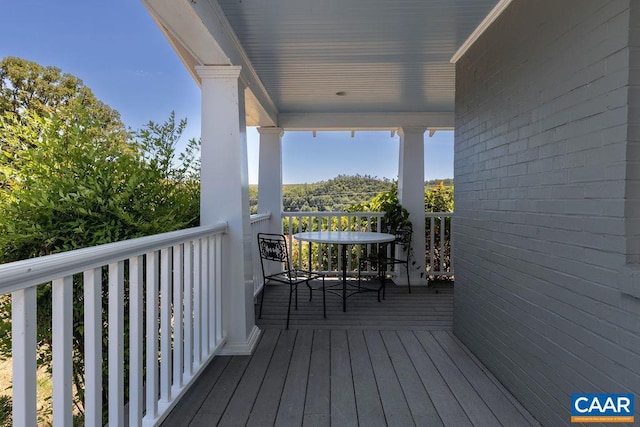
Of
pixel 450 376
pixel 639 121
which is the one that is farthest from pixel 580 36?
pixel 450 376

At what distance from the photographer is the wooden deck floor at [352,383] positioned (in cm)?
181

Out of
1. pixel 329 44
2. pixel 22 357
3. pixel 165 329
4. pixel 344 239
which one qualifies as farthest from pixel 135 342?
pixel 344 239

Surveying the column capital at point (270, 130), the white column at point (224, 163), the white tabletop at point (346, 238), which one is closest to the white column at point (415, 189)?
the white tabletop at point (346, 238)

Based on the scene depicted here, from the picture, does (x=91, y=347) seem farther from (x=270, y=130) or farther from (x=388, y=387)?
(x=270, y=130)

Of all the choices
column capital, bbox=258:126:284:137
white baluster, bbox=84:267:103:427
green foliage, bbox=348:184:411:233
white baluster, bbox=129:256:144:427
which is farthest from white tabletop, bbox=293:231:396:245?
white baluster, bbox=84:267:103:427

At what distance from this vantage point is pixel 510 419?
1.79 m

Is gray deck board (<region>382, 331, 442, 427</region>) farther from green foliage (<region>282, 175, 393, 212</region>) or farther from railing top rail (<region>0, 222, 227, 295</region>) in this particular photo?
green foliage (<region>282, 175, 393, 212</region>)

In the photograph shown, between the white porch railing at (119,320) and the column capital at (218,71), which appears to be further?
the column capital at (218,71)

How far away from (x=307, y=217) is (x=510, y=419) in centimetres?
388

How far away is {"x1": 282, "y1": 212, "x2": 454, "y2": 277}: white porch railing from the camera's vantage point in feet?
16.7

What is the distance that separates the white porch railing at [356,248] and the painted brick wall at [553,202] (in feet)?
8.26

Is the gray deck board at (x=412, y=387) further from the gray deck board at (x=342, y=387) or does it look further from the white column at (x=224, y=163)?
the white column at (x=224, y=163)

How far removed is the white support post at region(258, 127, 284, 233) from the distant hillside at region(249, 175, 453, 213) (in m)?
0.21

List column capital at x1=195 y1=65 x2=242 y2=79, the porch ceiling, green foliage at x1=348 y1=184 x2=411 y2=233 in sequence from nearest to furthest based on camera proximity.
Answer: the porch ceiling, column capital at x1=195 y1=65 x2=242 y2=79, green foliage at x1=348 y1=184 x2=411 y2=233
